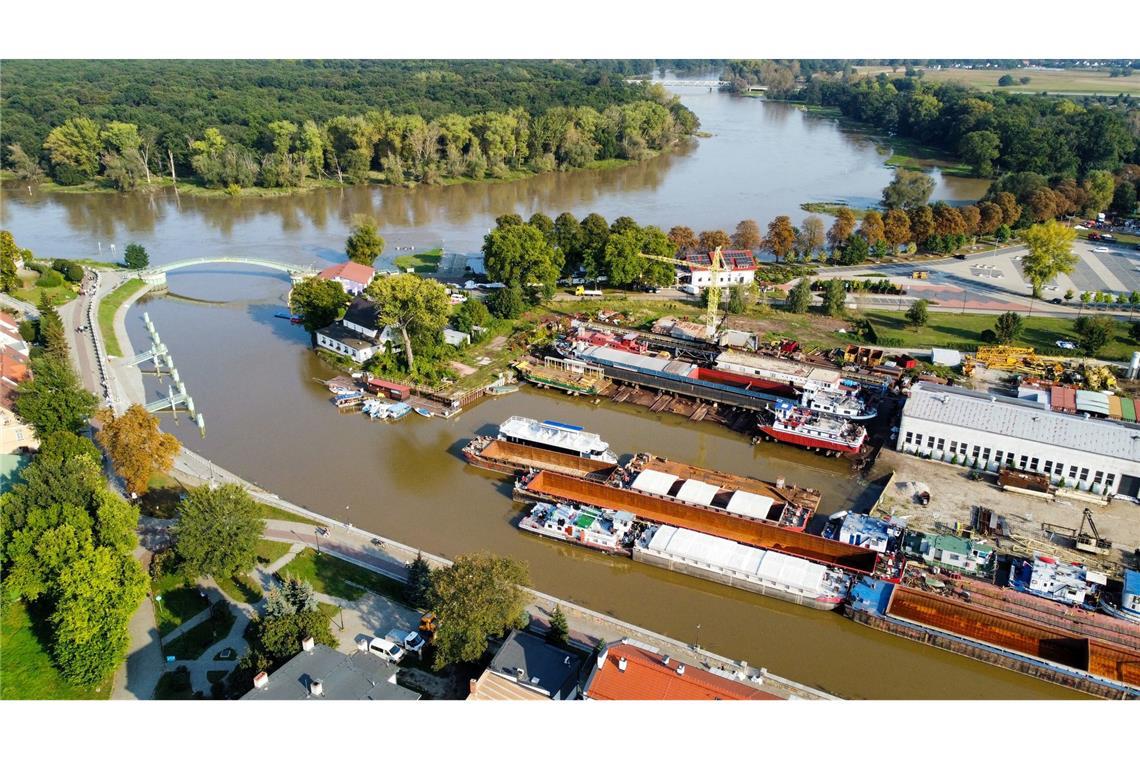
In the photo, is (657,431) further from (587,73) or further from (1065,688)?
(587,73)

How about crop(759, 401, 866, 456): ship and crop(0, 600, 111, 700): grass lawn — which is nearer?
crop(0, 600, 111, 700): grass lawn

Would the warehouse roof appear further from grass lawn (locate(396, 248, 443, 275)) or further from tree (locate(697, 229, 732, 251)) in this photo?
grass lawn (locate(396, 248, 443, 275))

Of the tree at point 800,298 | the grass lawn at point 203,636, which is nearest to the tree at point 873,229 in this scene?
the tree at point 800,298

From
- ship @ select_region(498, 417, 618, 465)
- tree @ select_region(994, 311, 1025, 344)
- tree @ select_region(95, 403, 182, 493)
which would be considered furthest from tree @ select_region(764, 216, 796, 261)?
tree @ select_region(95, 403, 182, 493)

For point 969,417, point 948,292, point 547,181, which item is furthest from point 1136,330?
point 547,181

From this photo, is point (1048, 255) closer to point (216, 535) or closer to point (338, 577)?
point (338, 577)

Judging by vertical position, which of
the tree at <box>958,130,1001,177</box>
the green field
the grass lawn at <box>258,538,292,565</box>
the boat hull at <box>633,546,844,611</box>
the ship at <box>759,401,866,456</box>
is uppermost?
the green field

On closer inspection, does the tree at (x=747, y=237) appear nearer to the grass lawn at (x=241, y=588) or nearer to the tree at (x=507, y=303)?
the tree at (x=507, y=303)
